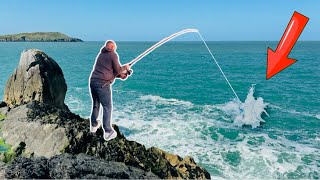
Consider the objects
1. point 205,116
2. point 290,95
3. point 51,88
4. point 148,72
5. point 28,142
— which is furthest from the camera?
point 148,72

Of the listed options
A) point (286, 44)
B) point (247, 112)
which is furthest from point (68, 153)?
point (247, 112)

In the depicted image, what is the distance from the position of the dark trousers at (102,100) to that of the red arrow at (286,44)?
23.0 feet

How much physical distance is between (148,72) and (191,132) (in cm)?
4425

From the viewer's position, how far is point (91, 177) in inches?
463

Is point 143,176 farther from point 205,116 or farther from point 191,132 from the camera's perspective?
point 205,116

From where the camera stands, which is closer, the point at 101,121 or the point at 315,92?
the point at 101,121

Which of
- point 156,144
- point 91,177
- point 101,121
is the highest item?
→ point 101,121

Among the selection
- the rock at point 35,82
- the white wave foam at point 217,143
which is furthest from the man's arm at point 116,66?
the white wave foam at point 217,143

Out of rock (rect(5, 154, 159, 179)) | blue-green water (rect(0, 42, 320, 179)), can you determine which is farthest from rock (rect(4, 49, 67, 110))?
rock (rect(5, 154, 159, 179))

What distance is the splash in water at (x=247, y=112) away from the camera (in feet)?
112

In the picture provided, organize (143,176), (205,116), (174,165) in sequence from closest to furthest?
(143,176)
(174,165)
(205,116)

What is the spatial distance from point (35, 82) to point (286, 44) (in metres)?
15.9

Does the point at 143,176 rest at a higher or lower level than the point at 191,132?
higher

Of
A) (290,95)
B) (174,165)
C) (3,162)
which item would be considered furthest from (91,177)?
(290,95)
